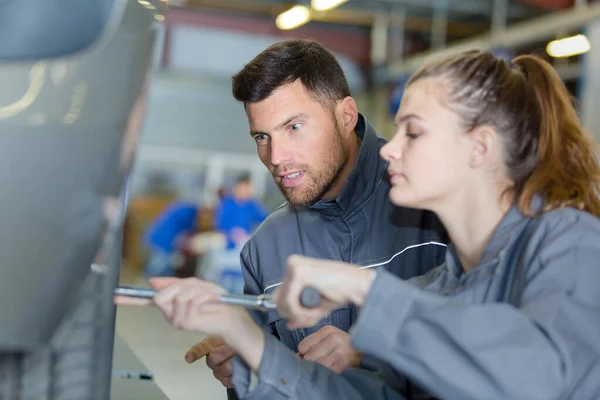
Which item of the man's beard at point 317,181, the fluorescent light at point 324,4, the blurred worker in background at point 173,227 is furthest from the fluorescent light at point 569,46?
the man's beard at point 317,181

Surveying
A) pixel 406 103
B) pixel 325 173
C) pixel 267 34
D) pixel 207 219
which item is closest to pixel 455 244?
pixel 406 103

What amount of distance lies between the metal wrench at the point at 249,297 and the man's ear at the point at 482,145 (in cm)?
32

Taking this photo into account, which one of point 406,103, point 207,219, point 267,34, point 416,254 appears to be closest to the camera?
point 406,103

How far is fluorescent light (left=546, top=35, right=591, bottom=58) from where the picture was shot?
798 cm

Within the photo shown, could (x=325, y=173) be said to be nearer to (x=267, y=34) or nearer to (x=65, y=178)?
(x=65, y=178)

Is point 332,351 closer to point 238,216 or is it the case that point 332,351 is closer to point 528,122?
point 528,122

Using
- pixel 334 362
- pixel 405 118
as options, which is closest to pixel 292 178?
pixel 334 362

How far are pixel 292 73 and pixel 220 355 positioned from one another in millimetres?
662

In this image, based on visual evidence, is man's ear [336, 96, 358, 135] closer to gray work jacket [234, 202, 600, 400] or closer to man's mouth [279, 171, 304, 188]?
man's mouth [279, 171, 304, 188]

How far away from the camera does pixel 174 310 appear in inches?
36.9

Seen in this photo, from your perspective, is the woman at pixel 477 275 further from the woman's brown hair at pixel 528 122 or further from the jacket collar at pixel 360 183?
the jacket collar at pixel 360 183

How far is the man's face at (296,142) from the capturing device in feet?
5.47

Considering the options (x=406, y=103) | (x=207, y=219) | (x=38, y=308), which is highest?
(x=406, y=103)

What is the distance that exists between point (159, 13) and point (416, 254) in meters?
0.89
